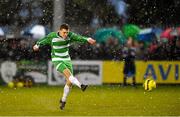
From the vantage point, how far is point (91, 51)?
31.1 m

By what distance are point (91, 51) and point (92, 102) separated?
11195 millimetres

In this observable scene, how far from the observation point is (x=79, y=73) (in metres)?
29.0

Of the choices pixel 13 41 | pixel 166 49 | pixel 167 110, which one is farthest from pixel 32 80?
pixel 167 110

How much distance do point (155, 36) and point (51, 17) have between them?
5102mm

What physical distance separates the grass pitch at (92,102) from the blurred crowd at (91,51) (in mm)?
3008

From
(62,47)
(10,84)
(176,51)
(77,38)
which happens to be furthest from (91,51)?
(77,38)

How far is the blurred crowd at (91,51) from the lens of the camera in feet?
97.7

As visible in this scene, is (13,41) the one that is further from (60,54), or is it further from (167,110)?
(167,110)

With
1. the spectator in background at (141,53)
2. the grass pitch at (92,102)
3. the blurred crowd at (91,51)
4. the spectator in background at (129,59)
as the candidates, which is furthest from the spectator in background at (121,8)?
the grass pitch at (92,102)

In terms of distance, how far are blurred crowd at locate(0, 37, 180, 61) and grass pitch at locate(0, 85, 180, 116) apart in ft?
9.87

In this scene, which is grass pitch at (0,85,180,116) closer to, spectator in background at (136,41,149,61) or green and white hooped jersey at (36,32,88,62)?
green and white hooped jersey at (36,32,88,62)

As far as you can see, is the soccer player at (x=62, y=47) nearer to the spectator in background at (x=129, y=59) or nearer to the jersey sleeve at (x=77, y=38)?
the jersey sleeve at (x=77, y=38)

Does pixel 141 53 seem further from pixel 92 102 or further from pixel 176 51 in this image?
pixel 92 102

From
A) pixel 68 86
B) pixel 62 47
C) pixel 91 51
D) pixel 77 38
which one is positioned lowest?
pixel 68 86
